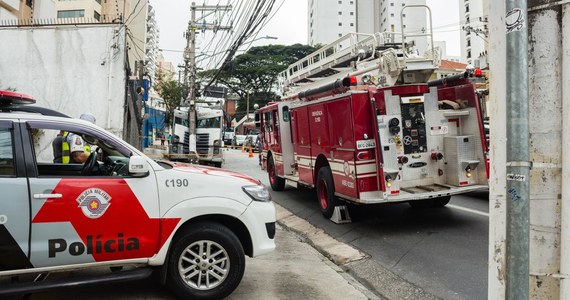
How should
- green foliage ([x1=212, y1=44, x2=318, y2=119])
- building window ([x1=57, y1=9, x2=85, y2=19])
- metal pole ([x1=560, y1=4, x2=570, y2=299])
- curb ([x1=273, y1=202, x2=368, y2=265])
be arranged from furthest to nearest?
green foliage ([x1=212, y1=44, x2=318, y2=119])
building window ([x1=57, y1=9, x2=85, y2=19])
curb ([x1=273, y1=202, x2=368, y2=265])
metal pole ([x1=560, y1=4, x2=570, y2=299])

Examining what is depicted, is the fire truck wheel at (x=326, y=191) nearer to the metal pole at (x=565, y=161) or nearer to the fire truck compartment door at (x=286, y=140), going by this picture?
the fire truck compartment door at (x=286, y=140)

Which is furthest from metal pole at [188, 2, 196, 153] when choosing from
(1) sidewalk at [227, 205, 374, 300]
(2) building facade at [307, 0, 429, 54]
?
(2) building facade at [307, 0, 429, 54]

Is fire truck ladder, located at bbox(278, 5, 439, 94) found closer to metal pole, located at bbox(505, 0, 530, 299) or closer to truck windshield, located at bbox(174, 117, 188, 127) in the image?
metal pole, located at bbox(505, 0, 530, 299)

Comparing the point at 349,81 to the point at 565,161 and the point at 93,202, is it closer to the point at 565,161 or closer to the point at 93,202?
the point at 93,202

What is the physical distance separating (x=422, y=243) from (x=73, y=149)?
5.09 meters

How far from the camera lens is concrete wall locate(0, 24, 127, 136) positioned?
13062 millimetres

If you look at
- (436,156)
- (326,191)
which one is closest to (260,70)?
(326,191)

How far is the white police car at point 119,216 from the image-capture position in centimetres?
356

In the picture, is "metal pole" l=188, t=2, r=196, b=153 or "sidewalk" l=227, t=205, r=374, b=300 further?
"metal pole" l=188, t=2, r=196, b=153

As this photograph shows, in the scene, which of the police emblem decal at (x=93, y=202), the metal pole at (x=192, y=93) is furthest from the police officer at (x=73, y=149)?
the metal pole at (x=192, y=93)

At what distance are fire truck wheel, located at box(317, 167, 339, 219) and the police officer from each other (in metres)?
4.23

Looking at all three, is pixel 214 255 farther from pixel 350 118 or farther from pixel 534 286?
pixel 350 118

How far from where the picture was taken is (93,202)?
3758 millimetres

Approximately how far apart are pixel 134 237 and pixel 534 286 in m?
3.17
